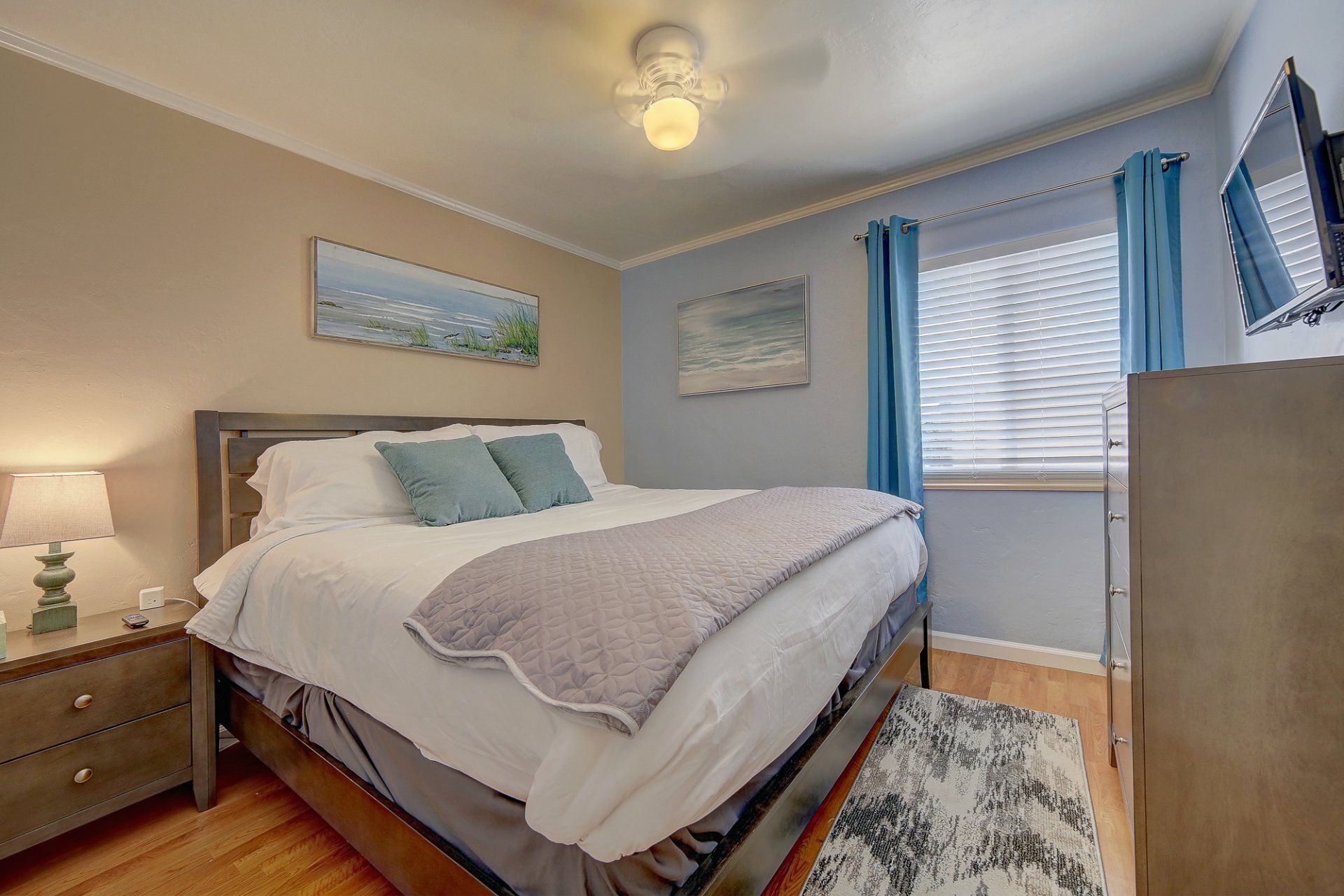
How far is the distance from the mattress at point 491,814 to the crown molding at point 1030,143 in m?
2.54

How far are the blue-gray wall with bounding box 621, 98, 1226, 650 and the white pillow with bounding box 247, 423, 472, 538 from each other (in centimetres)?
206

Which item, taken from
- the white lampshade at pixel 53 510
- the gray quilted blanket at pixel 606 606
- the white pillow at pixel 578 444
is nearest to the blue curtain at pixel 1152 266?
the gray quilted blanket at pixel 606 606

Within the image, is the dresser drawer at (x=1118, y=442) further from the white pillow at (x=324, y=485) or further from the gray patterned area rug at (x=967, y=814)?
the white pillow at (x=324, y=485)

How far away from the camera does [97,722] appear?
1.51 metres

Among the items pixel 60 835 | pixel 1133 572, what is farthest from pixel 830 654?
pixel 60 835

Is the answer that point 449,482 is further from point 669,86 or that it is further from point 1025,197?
point 1025,197

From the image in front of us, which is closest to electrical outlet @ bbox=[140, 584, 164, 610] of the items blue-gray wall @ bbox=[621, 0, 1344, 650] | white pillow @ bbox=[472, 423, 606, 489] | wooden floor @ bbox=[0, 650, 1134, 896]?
wooden floor @ bbox=[0, 650, 1134, 896]

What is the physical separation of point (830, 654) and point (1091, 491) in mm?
1960

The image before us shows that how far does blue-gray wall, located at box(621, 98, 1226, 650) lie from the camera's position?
226cm

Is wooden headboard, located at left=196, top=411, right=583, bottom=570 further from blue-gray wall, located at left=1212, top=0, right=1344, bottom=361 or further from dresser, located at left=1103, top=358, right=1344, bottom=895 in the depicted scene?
blue-gray wall, located at left=1212, top=0, right=1344, bottom=361

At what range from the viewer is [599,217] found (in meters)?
3.29

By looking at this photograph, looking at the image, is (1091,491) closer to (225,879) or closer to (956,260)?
(956,260)

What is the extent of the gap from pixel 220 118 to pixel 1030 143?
3.48 meters

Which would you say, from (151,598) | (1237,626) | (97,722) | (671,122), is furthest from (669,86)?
(97,722)
